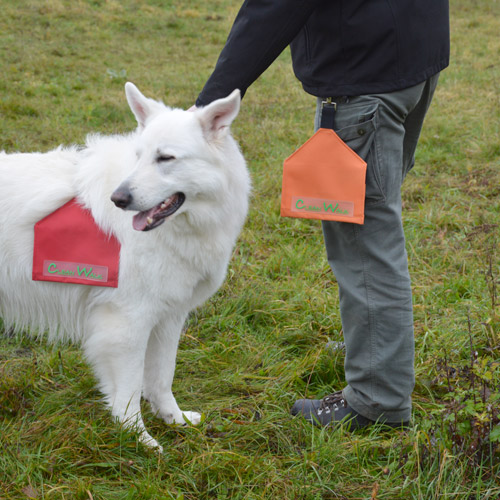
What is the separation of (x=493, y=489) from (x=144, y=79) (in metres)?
8.21

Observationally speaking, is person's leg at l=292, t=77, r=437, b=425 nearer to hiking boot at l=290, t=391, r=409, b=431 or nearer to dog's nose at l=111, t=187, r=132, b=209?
hiking boot at l=290, t=391, r=409, b=431

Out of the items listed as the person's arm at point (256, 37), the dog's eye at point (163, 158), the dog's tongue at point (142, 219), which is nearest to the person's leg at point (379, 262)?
the person's arm at point (256, 37)

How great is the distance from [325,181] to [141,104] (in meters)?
0.90

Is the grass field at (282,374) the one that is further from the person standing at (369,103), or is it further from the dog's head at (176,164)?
the dog's head at (176,164)

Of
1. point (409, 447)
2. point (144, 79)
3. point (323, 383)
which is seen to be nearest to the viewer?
point (409, 447)

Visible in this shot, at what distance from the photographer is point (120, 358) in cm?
246

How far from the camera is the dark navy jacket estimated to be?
200 centimetres

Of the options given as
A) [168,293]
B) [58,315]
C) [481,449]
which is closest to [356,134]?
[168,293]

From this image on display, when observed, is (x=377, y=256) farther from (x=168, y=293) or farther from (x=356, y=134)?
(x=168, y=293)

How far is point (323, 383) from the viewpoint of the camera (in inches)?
115

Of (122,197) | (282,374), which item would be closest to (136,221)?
(122,197)

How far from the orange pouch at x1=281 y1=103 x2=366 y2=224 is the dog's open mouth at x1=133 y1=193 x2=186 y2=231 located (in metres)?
0.46

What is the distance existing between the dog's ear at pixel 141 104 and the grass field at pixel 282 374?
1364 mm

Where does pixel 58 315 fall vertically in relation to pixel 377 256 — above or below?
below
